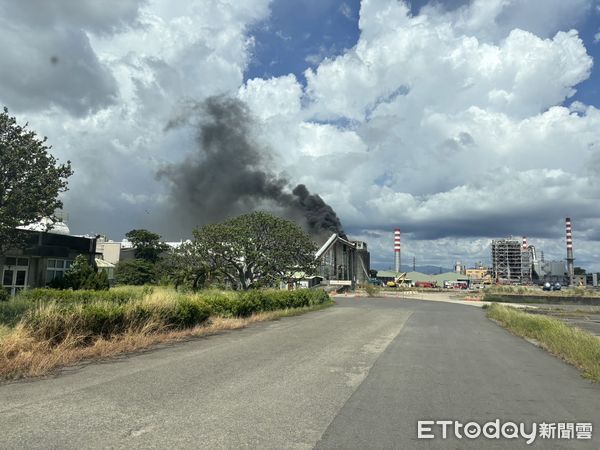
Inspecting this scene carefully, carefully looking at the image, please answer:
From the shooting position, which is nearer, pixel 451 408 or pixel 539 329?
pixel 451 408

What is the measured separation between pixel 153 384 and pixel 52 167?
58.1 ft

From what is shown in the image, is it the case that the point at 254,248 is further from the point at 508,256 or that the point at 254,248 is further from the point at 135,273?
the point at 508,256

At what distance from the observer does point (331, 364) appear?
32.3 ft

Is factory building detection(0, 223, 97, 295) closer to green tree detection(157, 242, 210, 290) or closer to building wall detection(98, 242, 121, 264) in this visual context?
green tree detection(157, 242, 210, 290)

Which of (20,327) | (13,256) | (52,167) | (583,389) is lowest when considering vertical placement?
(583,389)

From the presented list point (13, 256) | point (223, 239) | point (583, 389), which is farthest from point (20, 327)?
point (13, 256)

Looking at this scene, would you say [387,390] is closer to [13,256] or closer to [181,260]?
[181,260]

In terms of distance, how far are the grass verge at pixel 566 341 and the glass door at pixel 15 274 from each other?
97.9ft

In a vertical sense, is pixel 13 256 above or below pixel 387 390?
above

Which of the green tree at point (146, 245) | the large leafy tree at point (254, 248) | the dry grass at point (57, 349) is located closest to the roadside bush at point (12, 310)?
the dry grass at point (57, 349)

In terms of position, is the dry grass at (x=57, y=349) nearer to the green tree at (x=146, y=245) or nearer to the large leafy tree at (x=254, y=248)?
the large leafy tree at (x=254, y=248)

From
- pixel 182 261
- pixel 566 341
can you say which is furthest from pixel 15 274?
pixel 566 341

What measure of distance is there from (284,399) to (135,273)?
5577 centimetres

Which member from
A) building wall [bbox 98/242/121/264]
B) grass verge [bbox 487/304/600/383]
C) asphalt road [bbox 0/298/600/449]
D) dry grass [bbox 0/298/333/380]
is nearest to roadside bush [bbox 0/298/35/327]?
dry grass [bbox 0/298/333/380]
